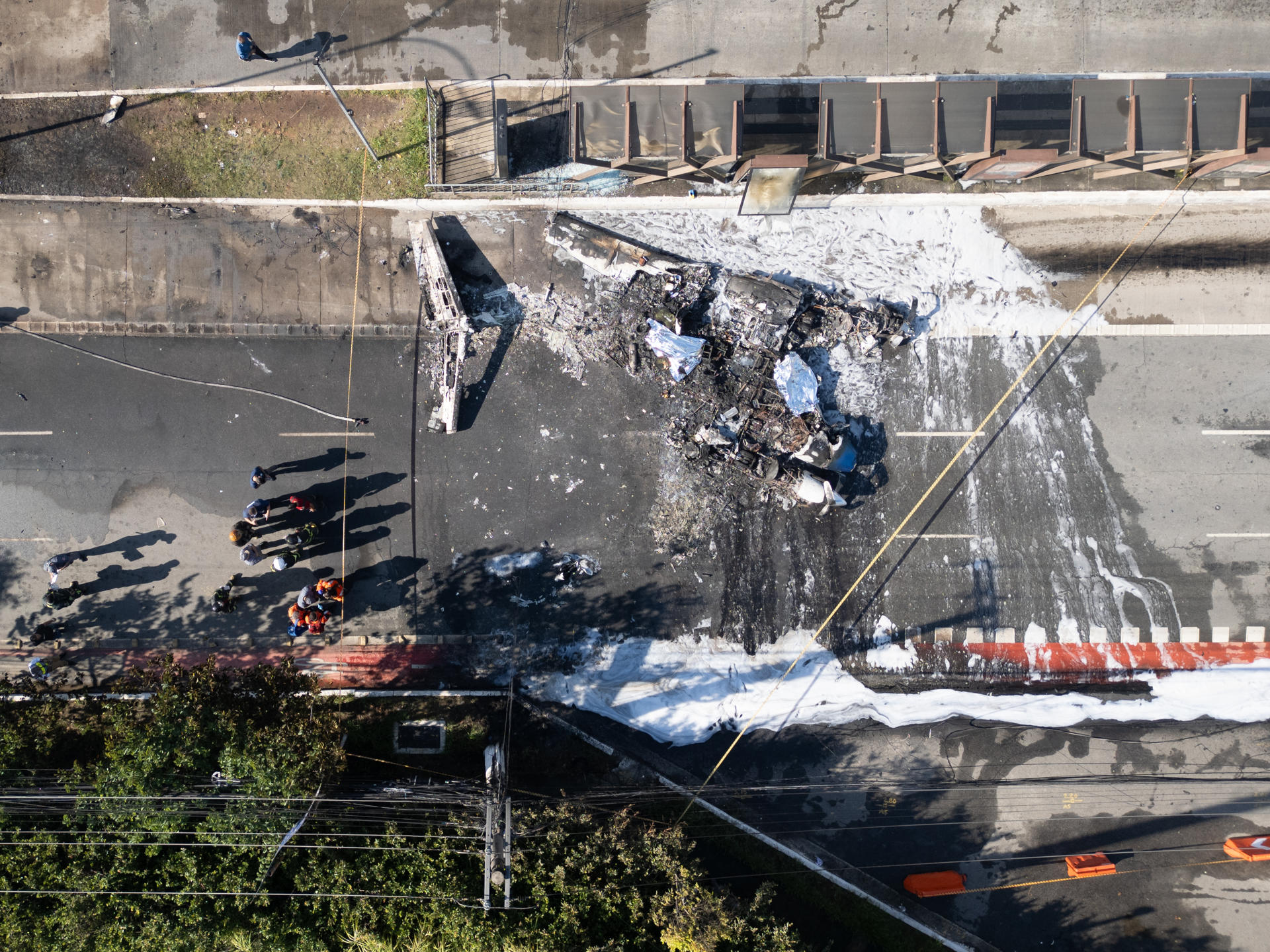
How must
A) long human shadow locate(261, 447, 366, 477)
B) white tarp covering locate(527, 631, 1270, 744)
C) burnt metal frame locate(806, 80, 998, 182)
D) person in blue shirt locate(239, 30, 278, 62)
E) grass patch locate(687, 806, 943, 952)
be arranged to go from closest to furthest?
burnt metal frame locate(806, 80, 998, 182), person in blue shirt locate(239, 30, 278, 62), grass patch locate(687, 806, 943, 952), white tarp covering locate(527, 631, 1270, 744), long human shadow locate(261, 447, 366, 477)

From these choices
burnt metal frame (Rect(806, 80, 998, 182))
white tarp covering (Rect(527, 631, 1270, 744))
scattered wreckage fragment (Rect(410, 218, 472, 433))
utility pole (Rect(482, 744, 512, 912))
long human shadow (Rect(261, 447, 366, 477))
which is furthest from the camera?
long human shadow (Rect(261, 447, 366, 477))

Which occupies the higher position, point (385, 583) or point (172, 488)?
point (172, 488)

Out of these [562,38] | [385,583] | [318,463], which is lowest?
[385,583]

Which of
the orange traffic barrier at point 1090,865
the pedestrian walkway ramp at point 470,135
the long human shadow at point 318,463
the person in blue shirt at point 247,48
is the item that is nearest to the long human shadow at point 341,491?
the long human shadow at point 318,463

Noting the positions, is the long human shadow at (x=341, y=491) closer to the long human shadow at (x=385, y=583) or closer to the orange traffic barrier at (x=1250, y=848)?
the long human shadow at (x=385, y=583)

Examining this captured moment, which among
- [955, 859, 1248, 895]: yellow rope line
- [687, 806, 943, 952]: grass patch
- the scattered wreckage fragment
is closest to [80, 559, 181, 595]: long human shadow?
the scattered wreckage fragment

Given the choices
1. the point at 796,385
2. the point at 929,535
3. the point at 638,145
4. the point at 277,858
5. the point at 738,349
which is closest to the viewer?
the point at 277,858

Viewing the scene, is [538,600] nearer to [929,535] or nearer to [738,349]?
[738,349]

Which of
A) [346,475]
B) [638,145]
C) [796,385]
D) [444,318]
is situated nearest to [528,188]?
[638,145]

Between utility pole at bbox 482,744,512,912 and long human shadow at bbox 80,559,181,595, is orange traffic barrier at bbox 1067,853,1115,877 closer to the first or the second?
utility pole at bbox 482,744,512,912
